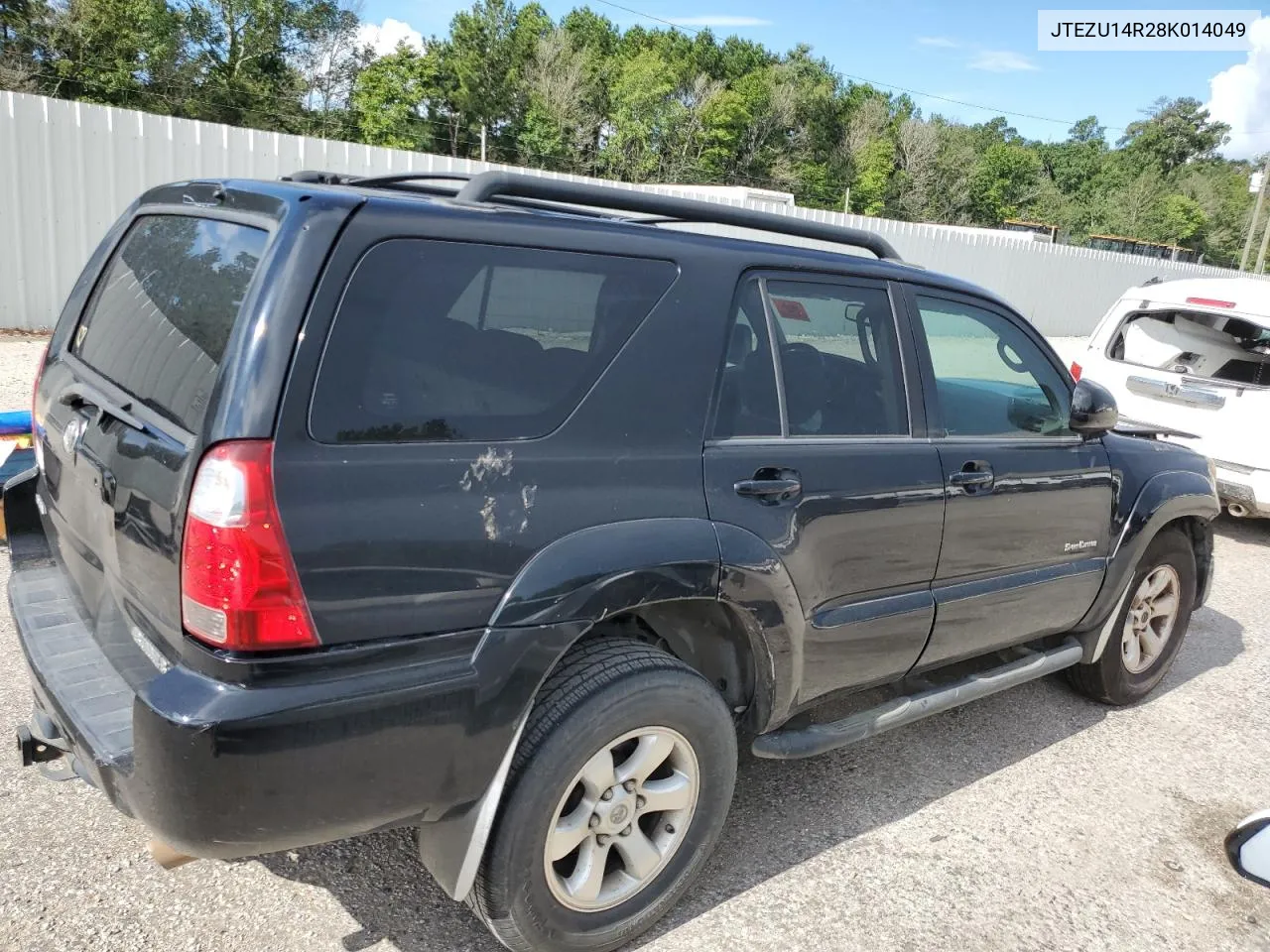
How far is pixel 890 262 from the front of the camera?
338 cm

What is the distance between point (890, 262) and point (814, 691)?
149 cm

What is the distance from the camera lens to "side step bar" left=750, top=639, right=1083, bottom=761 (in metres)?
2.93

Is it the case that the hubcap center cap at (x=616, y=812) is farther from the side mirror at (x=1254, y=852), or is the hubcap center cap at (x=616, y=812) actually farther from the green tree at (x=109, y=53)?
the green tree at (x=109, y=53)

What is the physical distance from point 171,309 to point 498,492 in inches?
39.3

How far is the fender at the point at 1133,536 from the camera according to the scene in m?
3.97

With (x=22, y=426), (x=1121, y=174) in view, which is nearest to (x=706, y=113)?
(x=1121, y=174)

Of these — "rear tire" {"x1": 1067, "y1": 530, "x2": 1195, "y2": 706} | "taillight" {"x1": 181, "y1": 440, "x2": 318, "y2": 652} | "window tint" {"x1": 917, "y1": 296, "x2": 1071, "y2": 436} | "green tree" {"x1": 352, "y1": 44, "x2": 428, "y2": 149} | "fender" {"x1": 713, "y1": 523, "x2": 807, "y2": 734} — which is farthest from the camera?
"green tree" {"x1": 352, "y1": 44, "x2": 428, "y2": 149}

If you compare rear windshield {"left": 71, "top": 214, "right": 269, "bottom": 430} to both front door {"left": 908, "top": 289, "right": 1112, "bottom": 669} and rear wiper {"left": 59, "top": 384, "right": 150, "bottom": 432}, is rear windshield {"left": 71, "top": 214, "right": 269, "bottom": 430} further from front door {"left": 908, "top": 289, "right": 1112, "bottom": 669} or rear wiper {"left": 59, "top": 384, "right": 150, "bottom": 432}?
front door {"left": 908, "top": 289, "right": 1112, "bottom": 669}

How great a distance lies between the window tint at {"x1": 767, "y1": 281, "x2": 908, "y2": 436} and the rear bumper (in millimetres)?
1152

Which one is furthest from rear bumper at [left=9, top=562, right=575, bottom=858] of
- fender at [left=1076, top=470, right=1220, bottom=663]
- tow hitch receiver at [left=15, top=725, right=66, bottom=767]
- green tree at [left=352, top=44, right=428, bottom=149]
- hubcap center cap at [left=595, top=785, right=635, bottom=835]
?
green tree at [left=352, top=44, right=428, bottom=149]

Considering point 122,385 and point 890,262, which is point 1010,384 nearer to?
point 890,262

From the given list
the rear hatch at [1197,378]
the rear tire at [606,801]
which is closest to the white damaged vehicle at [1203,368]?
the rear hatch at [1197,378]

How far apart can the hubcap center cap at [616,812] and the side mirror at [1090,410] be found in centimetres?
230

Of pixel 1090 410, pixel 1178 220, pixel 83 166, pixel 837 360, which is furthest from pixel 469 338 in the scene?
pixel 1178 220
